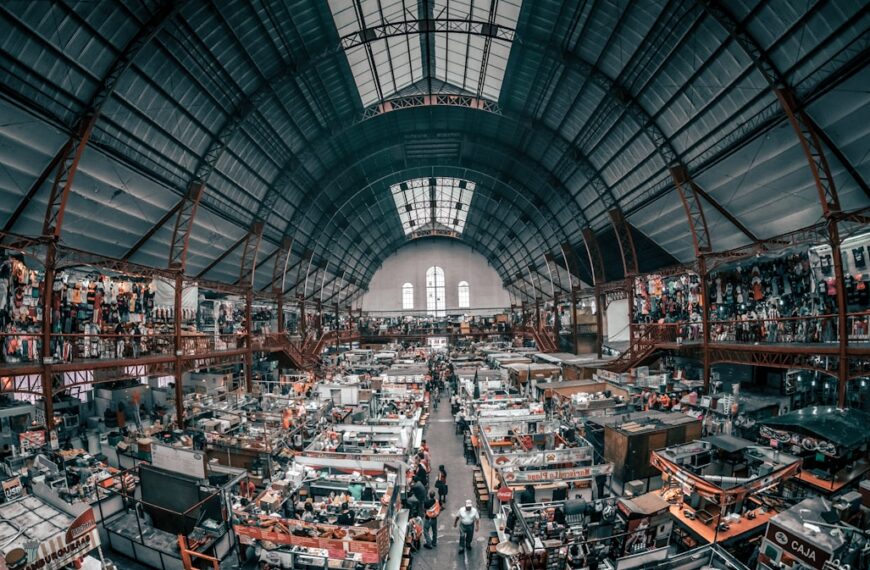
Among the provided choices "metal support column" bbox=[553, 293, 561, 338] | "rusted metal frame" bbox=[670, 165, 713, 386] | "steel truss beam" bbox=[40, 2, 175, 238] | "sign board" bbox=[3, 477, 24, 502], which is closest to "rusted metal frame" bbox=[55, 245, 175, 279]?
"steel truss beam" bbox=[40, 2, 175, 238]

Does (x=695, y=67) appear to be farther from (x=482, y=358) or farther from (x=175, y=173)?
(x=482, y=358)

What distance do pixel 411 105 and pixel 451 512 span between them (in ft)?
68.1

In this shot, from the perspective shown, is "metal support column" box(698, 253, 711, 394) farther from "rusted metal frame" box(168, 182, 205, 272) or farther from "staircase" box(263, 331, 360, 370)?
"staircase" box(263, 331, 360, 370)

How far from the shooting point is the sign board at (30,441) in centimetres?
1248

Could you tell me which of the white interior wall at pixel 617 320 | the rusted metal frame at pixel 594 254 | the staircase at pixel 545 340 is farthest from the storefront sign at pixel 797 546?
the staircase at pixel 545 340

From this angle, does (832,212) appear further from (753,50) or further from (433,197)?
(433,197)

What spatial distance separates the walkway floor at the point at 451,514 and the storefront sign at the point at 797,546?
5858 millimetres

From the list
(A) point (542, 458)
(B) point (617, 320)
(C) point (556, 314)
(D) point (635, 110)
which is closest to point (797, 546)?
(A) point (542, 458)

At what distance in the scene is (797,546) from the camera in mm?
6086

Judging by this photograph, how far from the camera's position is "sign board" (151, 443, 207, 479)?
976 centimetres

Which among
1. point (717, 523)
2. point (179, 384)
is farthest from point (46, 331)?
point (717, 523)

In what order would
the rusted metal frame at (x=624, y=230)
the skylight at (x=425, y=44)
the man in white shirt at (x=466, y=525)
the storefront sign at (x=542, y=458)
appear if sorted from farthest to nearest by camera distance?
the rusted metal frame at (x=624, y=230) → the skylight at (x=425, y=44) → the storefront sign at (x=542, y=458) → the man in white shirt at (x=466, y=525)

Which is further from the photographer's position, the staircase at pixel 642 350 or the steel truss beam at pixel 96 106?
the staircase at pixel 642 350

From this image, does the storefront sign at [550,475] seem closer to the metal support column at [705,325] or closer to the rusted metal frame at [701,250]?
the metal support column at [705,325]
